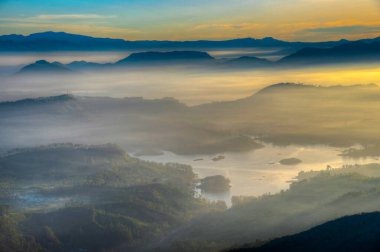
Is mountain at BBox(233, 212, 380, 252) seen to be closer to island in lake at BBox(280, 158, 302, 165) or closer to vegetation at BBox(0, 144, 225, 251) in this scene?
vegetation at BBox(0, 144, 225, 251)

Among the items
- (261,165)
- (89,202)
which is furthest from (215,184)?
(89,202)

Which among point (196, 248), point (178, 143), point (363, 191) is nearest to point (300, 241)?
point (196, 248)

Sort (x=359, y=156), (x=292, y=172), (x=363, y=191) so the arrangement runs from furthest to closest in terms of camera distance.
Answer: (x=359, y=156)
(x=292, y=172)
(x=363, y=191)

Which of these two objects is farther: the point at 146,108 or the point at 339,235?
the point at 146,108

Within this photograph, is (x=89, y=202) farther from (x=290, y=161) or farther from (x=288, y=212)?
(x=290, y=161)

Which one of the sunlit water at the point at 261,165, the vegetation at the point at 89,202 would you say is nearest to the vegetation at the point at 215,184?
the sunlit water at the point at 261,165

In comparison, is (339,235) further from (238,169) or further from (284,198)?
(238,169)
